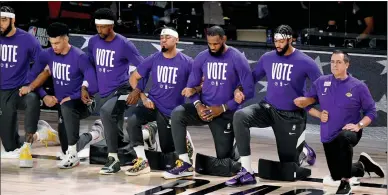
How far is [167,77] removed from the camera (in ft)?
33.6

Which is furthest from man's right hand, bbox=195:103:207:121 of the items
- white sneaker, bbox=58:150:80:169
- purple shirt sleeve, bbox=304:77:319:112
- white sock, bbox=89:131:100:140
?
white sock, bbox=89:131:100:140

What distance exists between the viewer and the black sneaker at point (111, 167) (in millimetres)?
10312

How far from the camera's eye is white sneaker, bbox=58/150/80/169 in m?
10.6

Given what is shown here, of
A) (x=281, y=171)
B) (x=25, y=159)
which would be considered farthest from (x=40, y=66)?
(x=281, y=171)

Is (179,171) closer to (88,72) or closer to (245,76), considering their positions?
(245,76)

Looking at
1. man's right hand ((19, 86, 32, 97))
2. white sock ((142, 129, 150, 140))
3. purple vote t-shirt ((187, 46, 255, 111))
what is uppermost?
purple vote t-shirt ((187, 46, 255, 111))

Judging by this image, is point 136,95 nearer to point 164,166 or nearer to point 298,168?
point 164,166

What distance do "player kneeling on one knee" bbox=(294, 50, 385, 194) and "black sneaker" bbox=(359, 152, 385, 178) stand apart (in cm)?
60

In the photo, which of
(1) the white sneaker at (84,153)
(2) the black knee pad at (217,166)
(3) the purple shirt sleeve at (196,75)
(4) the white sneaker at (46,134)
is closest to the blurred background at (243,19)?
(4) the white sneaker at (46,134)

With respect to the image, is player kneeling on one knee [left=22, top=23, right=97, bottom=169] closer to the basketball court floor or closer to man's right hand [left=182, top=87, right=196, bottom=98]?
the basketball court floor

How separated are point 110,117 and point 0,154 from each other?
4.84 ft

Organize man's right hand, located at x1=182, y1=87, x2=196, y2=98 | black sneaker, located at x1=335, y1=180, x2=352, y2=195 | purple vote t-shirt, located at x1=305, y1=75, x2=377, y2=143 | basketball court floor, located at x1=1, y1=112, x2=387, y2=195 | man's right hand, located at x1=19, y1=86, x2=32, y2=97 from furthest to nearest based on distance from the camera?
man's right hand, located at x1=19, y1=86, x2=32, y2=97 < man's right hand, located at x1=182, y1=87, x2=196, y2=98 < basketball court floor, located at x1=1, y1=112, x2=387, y2=195 < purple vote t-shirt, located at x1=305, y1=75, x2=377, y2=143 < black sneaker, located at x1=335, y1=180, x2=352, y2=195

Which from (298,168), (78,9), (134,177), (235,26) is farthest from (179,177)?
(78,9)

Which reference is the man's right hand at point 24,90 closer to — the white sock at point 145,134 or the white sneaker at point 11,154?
the white sneaker at point 11,154
